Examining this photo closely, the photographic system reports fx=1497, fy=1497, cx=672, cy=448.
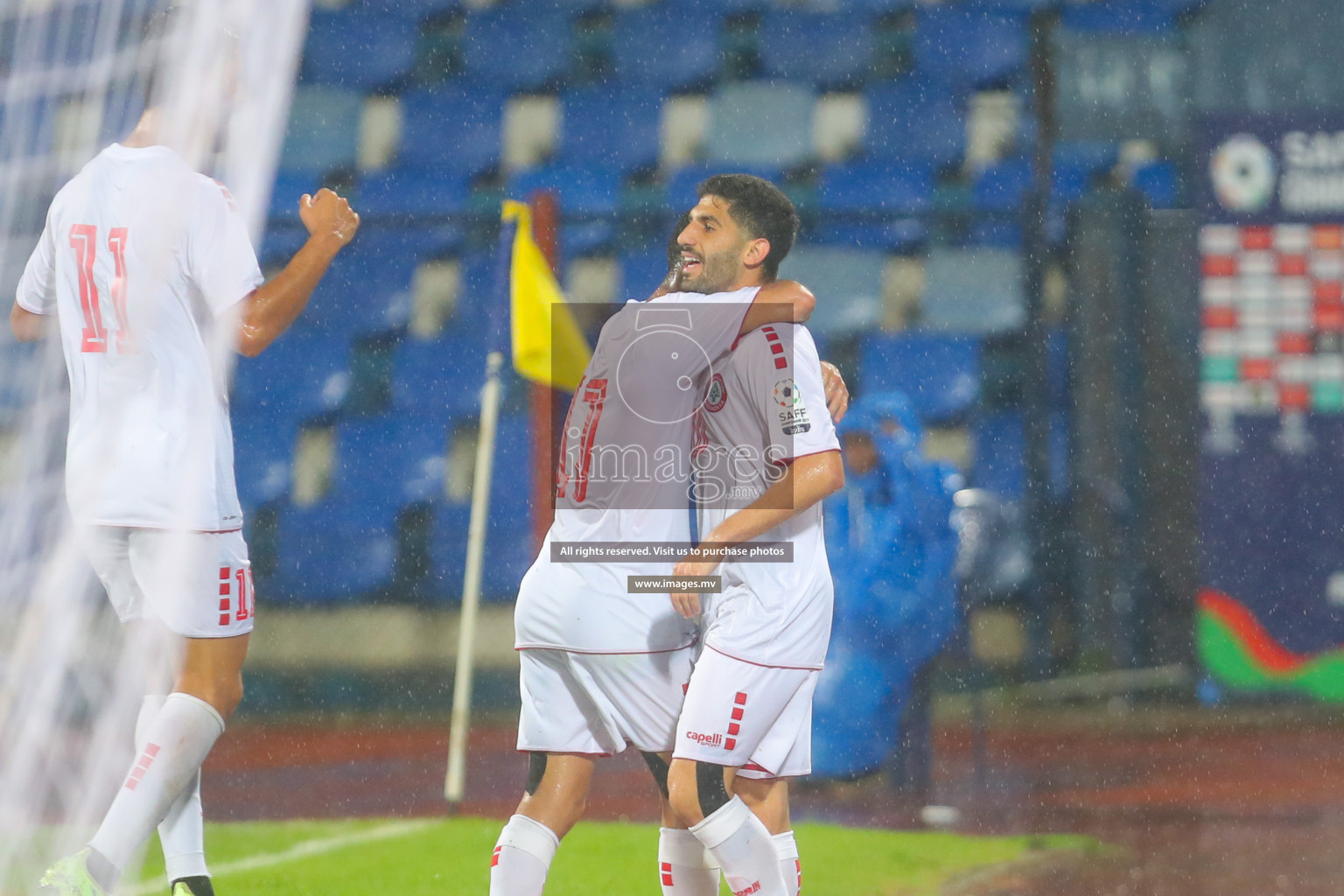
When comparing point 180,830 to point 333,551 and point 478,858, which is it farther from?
point 333,551

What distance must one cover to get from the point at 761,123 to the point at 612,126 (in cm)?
70

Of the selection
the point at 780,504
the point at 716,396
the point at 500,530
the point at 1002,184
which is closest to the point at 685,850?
the point at 780,504

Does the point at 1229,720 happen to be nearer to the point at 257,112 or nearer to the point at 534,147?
the point at 534,147

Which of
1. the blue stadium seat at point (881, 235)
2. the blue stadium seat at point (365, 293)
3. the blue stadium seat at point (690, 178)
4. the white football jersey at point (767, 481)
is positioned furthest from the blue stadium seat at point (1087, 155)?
the white football jersey at point (767, 481)

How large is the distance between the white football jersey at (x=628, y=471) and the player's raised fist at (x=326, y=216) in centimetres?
50

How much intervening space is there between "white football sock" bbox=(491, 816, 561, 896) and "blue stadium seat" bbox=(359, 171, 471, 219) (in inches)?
188

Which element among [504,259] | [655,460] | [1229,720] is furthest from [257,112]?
[1229,720]

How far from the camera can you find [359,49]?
698 centimetres

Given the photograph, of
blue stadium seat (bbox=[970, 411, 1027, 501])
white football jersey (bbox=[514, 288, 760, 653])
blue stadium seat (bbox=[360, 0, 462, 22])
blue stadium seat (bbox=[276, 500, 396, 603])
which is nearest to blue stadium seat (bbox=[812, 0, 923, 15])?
blue stadium seat (bbox=[360, 0, 462, 22])

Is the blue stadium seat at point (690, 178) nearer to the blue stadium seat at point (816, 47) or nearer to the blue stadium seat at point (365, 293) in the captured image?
the blue stadium seat at point (816, 47)

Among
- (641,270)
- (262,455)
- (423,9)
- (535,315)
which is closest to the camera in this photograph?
(535,315)

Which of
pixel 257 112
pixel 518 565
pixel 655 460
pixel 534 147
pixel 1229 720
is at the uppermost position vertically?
pixel 534 147

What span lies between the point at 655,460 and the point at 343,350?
458 centimetres

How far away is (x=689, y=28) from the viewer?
7105 millimetres
